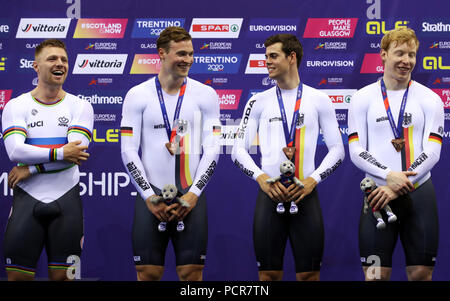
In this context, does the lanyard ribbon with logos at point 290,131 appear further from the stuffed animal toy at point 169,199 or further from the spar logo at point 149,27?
the spar logo at point 149,27

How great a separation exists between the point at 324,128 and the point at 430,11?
1.96 meters

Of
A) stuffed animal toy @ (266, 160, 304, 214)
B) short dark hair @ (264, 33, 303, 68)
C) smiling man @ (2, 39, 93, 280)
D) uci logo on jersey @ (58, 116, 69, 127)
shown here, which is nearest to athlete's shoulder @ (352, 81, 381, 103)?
short dark hair @ (264, 33, 303, 68)

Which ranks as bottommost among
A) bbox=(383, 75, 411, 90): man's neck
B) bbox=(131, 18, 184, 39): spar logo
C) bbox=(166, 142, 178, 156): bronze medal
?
bbox=(166, 142, 178, 156): bronze medal

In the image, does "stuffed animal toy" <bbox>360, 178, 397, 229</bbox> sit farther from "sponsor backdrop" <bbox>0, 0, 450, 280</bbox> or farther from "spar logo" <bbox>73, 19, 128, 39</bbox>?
"spar logo" <bbox>73, 19, 128, 39</bbox>

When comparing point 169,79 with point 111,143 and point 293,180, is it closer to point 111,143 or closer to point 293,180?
point 293,180

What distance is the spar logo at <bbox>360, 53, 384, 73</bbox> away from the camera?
5.52 m

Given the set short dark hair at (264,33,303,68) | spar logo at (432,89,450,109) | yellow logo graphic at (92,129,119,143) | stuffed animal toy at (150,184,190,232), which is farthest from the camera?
yellow logo graphic at (92,129,119,143)

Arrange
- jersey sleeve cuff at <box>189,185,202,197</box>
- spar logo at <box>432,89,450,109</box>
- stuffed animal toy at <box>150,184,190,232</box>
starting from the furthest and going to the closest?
spar logo at <box>432,89,450,109</box> < jersey sleeve cuff at <box>189,185,202,197</box> < stuffed animal toy at <box>150,184,190,232</box>

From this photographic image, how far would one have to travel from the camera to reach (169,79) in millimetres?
4250

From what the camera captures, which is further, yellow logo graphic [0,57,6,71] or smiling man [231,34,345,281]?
yellow logo graphic [0,57,6,71]

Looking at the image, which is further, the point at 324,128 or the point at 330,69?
the point at 330,69

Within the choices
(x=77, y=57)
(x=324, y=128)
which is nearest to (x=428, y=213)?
(x=324, y=128)

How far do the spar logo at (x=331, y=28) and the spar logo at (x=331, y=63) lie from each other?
0.18m

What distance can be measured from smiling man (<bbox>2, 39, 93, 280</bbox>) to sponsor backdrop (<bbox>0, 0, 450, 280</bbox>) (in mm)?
Answer: 1292
